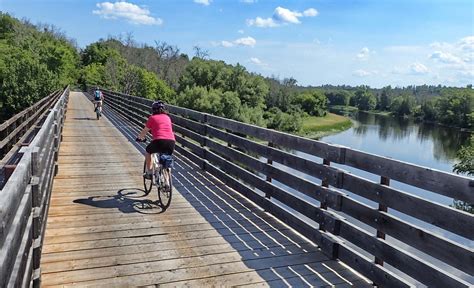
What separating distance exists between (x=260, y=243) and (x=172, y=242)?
1048 millimetres

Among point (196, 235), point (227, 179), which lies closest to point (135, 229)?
point (196, 235)

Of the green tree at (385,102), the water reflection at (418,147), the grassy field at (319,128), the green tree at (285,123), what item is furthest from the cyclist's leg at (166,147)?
the green tree at (385,102)

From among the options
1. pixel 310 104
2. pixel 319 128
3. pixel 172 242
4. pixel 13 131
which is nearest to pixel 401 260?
pixel 172 242

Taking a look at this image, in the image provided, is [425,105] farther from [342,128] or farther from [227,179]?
[227,179]

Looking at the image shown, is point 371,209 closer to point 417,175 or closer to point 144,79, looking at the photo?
point 417,175

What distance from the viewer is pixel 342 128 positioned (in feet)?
361

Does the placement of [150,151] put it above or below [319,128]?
above

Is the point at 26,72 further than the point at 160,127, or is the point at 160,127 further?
the point at 26,72

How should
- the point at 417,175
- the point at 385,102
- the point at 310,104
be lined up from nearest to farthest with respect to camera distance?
1. the point at 417,175
2. the point at 310,104
3. the point at 385,102

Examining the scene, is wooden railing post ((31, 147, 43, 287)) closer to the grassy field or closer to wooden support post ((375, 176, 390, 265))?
wooden support post ((375, 176, 390, 265))

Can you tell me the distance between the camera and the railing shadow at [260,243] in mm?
4234

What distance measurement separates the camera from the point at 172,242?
503 cm

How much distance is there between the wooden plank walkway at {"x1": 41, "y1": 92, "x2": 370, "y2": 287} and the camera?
4.16 meters

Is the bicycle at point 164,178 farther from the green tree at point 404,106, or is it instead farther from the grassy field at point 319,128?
the green tree at point 404,106
